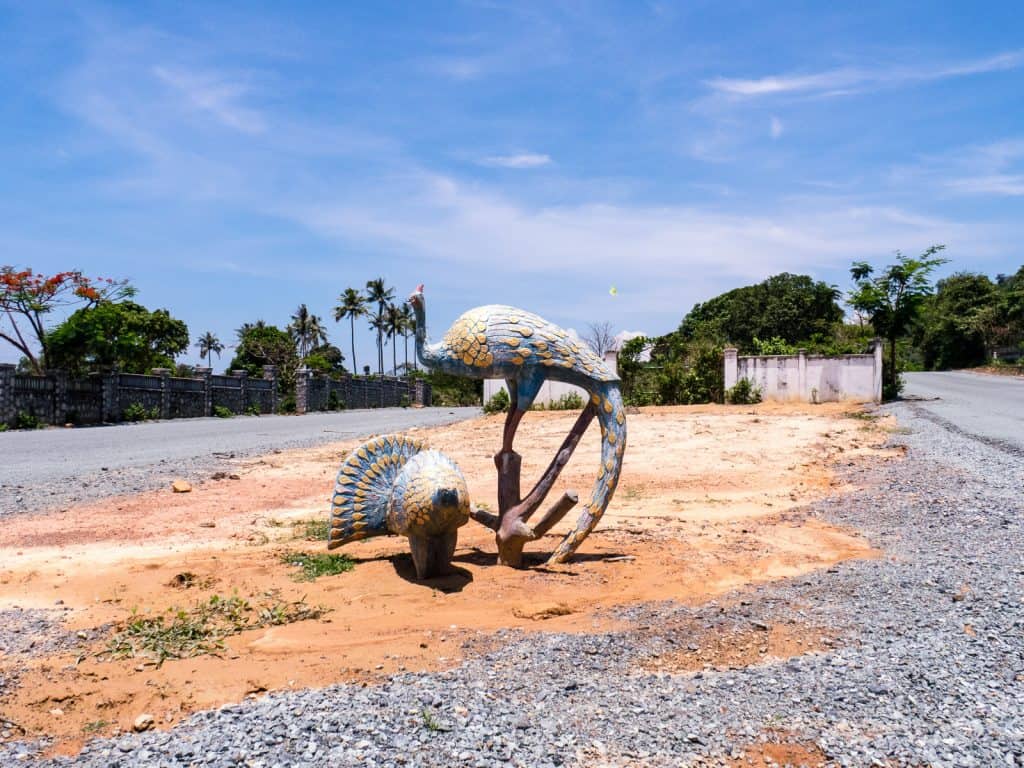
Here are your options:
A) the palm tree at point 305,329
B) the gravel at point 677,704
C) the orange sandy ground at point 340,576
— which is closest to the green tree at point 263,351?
the palm tree at point 305,329

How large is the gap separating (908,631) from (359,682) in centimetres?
303

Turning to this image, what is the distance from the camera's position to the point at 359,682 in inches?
140

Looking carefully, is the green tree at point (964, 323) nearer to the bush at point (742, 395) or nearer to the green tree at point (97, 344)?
the bush at point (742, 395)

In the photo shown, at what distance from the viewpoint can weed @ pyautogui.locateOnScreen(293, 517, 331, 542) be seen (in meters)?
7.27

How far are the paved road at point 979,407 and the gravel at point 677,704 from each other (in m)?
9.11

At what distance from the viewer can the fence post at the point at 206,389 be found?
30.6 m

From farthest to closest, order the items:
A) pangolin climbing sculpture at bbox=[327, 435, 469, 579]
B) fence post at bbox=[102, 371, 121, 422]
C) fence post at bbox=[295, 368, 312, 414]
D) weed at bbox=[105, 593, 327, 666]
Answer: fence post at bbox=[295, 368, 312, 414], fence post at bbox=[102, 371, 121, 422], pangolin climbing sculpture at bbox=[327, 435, 469, 579], weed at bbox=[105, 593, 327, 666]

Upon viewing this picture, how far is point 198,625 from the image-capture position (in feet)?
14.6

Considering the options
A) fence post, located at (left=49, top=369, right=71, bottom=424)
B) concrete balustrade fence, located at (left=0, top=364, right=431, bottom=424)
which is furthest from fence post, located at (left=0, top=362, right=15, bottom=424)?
fence post, located at (left=49, top=369, right=71, bottom=424)

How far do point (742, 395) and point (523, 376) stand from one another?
2044 centimetres

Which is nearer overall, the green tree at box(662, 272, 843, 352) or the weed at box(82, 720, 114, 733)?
the weed at box(82, 720, 114, 733)

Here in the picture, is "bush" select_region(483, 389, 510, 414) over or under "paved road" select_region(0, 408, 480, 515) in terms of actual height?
over

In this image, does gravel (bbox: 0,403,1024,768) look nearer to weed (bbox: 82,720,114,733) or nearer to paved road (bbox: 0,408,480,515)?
weed (bbox: 82,720,114,733)

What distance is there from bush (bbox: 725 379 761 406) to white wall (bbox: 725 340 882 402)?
0.94ft
